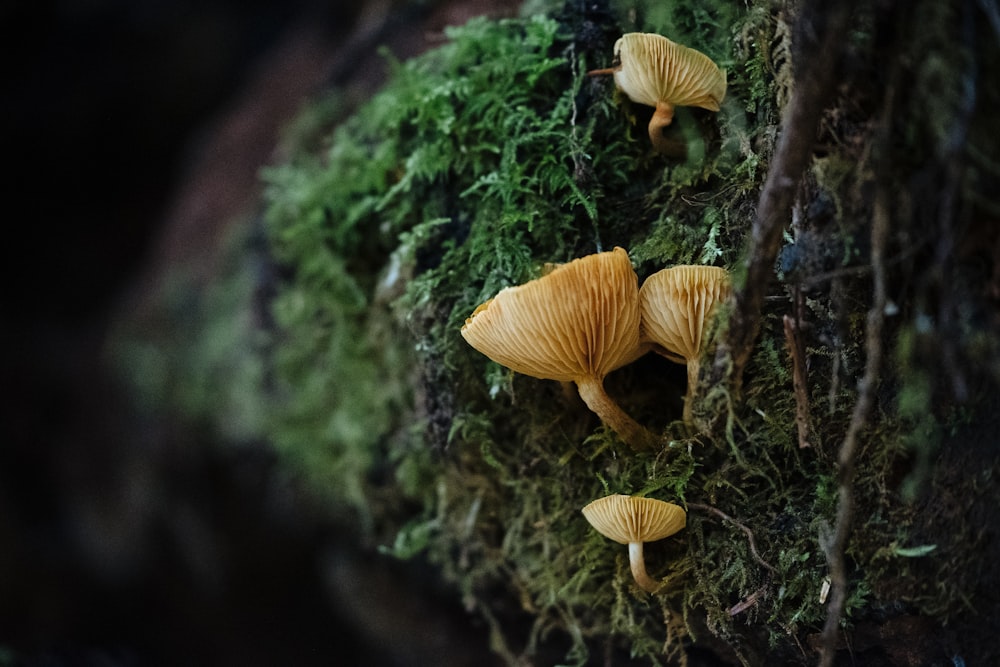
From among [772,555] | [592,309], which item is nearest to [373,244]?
[592,309]

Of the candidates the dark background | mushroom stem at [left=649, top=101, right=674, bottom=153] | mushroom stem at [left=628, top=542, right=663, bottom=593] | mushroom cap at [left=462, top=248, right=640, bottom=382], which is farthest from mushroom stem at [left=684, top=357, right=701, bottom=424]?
the dark background

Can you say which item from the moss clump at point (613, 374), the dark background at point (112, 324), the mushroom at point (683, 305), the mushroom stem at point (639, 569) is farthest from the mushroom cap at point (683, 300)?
the dark background at point (112, 324)

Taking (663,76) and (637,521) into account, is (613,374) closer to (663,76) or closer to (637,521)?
(637,521)

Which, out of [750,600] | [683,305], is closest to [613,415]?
[683,305]

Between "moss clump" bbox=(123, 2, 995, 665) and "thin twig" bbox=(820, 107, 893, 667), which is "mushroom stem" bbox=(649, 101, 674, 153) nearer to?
"moss clump" bbox=(123, 2, 995, 665)

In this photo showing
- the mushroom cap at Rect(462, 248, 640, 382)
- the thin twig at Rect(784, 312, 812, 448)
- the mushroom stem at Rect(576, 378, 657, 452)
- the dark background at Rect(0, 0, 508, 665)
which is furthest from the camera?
the dark background at Rect(0, 0, 508, 665)

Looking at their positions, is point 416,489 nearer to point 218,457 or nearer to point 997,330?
point 997,330

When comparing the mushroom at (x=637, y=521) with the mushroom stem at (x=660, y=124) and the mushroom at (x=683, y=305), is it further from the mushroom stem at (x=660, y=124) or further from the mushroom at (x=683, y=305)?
the mushroom stem at (x=660, y=124)
